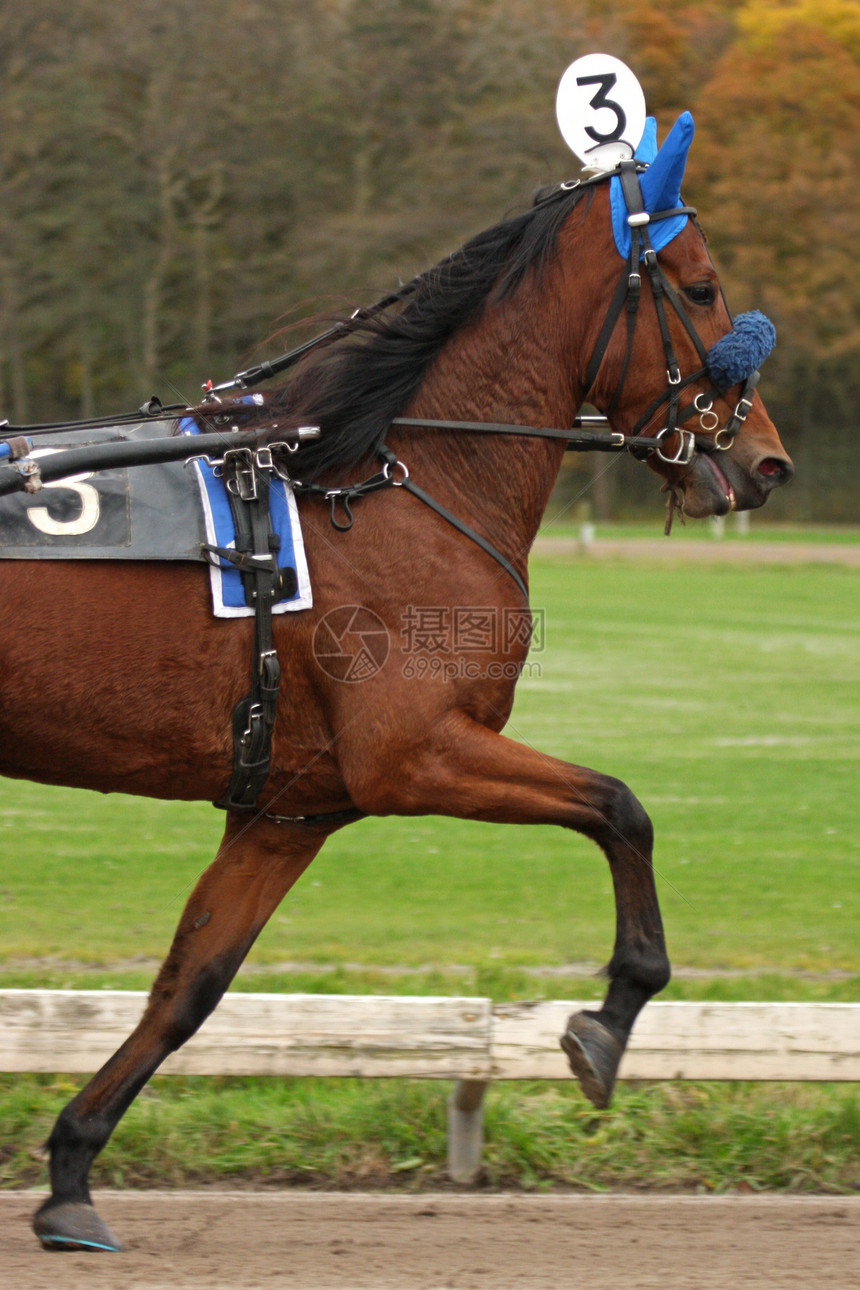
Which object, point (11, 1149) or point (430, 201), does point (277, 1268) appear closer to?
point (11, 1149)

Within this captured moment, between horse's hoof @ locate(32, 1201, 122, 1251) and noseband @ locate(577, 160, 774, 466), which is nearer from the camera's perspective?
horse's hoof @ locate(32, 1201, 122, 1251)

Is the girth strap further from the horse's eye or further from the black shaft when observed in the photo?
the horse's eye

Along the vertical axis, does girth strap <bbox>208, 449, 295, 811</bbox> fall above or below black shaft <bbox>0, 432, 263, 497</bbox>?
below

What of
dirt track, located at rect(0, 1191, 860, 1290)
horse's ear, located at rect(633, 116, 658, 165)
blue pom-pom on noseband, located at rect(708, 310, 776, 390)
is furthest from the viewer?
horse's ear, located at rect(633, 116, 658, 165)

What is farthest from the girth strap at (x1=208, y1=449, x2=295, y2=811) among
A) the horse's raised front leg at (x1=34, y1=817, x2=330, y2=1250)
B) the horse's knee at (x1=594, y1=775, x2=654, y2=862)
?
the horse's knee at (x1=594, y1=775, x2=654, y2=862)

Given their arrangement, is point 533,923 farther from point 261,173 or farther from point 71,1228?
point 261,173

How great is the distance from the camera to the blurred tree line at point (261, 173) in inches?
1147

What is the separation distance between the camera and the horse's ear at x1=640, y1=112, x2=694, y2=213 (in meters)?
3.52

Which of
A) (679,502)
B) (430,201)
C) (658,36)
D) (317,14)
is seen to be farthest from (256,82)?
(679,502)

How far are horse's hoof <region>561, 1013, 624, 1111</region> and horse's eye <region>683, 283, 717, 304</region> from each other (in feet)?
5.75

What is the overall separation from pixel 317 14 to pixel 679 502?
103 feet

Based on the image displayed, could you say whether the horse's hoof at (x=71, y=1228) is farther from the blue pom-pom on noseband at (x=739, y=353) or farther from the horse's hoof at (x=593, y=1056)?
the blue pom-pom on noseband at (x=739, y=353)

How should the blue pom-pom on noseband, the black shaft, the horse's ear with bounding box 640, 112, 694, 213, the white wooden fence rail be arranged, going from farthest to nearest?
the white wooden fence rail < the blue pom-pom on noseband < the horse's ear with bounding box 640, 112, 694, 213 < the black shaft

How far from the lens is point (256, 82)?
1223 inches
